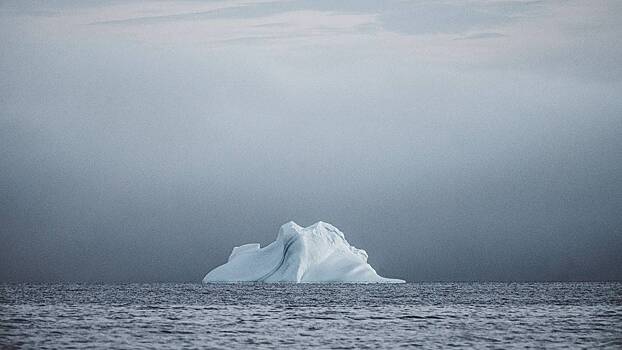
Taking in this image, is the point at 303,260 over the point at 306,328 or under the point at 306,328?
over

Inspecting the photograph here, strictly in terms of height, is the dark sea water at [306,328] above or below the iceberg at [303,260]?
below

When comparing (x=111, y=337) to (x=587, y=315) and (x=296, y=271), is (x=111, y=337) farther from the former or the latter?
(x=296, y=271)

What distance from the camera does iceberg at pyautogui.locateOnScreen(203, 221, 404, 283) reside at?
329ft

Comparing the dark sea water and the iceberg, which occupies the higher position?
the iceberg

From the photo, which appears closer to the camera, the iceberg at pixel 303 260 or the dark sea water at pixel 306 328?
the dark sea water at pixel 306 328

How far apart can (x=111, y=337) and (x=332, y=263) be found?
7099cm

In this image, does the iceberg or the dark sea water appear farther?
the iceberg

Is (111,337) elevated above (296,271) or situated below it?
below

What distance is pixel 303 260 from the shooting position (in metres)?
99.7

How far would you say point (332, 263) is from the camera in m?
105

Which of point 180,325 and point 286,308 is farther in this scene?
point 286,308

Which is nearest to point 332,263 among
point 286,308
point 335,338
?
point 286,308

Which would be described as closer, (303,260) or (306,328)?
(306,328)

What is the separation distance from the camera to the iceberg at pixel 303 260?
100312 mm
